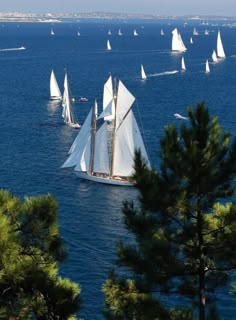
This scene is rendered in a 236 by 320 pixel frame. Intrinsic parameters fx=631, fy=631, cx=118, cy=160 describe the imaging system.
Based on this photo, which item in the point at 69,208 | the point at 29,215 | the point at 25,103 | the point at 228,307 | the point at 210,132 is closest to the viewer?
the point at 29,215

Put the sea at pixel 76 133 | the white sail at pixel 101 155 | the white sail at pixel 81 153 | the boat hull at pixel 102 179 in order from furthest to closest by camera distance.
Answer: the white sail at pixel 81 153 → the white sail at pixel 101 155 → the boat hull at pixel 102 179 → the sea at pixel 76 133

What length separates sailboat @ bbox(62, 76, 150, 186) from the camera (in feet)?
243

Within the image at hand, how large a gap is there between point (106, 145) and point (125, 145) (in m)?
2.33

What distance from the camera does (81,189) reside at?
232 feet

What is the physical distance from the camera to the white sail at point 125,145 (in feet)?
243

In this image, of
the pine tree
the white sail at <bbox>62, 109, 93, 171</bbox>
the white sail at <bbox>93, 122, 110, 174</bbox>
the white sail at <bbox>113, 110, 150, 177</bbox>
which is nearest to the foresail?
the white sail at <bbox>113, 110, 150, 177</bbox>

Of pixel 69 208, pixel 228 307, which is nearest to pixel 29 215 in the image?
pixel 228 307

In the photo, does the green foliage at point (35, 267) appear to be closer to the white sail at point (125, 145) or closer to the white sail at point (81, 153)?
the white sail at point (125, 145)

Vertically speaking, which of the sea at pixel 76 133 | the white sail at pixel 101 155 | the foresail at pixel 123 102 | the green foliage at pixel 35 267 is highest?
the green foliage at pixel 35 267

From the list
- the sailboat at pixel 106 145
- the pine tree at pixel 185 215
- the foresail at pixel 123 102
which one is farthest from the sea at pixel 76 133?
the foresail at pixel 123 102

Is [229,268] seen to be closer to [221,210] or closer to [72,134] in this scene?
[221,210]

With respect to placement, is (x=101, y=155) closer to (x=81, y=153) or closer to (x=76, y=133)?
(x=81, y=153)

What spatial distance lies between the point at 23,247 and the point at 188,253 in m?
5.64

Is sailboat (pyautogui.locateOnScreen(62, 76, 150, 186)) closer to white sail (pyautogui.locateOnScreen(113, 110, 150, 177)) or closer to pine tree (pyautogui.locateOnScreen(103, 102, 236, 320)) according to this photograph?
white sail (pyautogui.locateOnScreen(113, 110, 150, 177))
